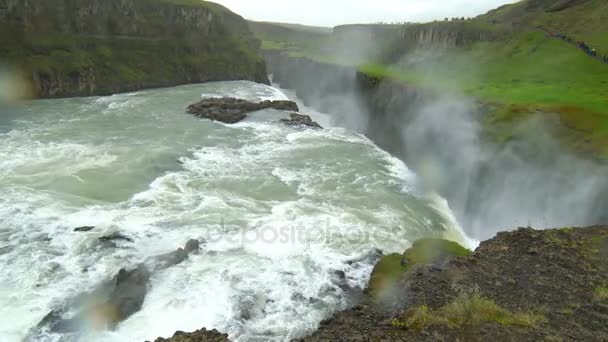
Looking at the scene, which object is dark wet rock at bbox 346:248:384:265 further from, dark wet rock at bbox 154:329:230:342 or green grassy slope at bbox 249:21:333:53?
green grassy slope at bbox 249:21:333:53

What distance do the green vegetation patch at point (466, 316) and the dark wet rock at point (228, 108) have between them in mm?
32251

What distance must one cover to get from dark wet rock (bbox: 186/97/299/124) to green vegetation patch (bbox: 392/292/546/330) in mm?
32251

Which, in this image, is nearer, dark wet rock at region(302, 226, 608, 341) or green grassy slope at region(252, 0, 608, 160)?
dark wet rock at region(302, 226, 608, 341)

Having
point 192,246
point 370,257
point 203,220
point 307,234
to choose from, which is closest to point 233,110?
point 203,220

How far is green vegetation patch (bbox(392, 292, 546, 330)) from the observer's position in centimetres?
998

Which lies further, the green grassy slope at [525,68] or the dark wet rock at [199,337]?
the green grassy slope at [525,68]

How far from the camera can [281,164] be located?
27641 millimetres

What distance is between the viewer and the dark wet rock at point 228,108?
41.0m

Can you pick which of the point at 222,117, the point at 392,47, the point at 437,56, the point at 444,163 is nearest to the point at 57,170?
the point at 222,117

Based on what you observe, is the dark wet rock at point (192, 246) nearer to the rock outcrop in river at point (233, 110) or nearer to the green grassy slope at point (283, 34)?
the rock outcrop in river at point (233, 110)

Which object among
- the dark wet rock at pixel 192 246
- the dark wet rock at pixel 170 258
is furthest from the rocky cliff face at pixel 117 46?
the dark wet rock at pixel 170 258

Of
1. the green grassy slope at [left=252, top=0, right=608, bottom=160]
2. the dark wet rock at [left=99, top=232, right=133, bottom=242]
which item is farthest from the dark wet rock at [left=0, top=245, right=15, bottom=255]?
the green grassy slope at [left=252, top=0, right=608, bottom=160]

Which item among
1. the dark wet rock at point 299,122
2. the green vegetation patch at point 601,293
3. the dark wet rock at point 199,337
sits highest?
the green vegetation patch at point 601,293

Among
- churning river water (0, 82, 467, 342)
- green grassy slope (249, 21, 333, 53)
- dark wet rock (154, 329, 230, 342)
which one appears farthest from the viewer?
green grassy slope (249, 21, 333, 53)
